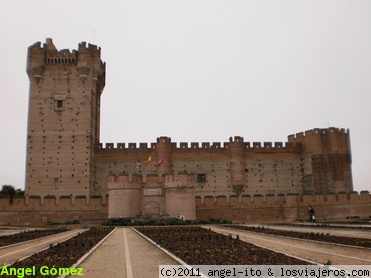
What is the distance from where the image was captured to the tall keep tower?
37.0 metres

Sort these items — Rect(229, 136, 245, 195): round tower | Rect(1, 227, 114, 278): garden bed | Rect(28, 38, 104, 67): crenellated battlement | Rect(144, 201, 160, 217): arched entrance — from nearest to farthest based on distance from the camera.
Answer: Rect(1, 227, 114, 278): garden bed
Rect(144, 201, 160, 217): arched entrance
Rect(28, 38, 104, 67): crenellated battlement
Rect(229, 136, 245, 195): round tower

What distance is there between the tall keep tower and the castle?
0.30 ft

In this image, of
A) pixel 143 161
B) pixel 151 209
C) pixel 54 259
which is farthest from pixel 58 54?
pixel 54 259

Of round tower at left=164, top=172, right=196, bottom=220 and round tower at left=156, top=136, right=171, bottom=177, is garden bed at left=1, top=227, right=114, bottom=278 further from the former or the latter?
round tower at left=156, top=136, right=171, bottom=177

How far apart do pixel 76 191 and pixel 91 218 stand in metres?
6.73

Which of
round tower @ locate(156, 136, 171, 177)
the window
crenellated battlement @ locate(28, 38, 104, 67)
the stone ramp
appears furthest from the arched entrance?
the stone ramp

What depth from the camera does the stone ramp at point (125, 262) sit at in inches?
Answer: 287

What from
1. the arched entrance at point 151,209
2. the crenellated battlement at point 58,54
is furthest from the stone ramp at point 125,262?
the crenellated battlement at point 58,54

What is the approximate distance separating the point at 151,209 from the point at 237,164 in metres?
12.9

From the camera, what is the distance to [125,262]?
858 cm

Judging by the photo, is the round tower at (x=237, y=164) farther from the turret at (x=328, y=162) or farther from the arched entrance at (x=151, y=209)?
the arched entrance at (x=151, y=209)

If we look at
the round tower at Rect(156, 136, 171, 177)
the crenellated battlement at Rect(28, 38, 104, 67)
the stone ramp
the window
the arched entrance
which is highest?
the crenellated battlement at Rect(28, 38, 104, 67)

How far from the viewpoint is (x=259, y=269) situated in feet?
23.2

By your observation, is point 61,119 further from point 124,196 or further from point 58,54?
point 124,196
